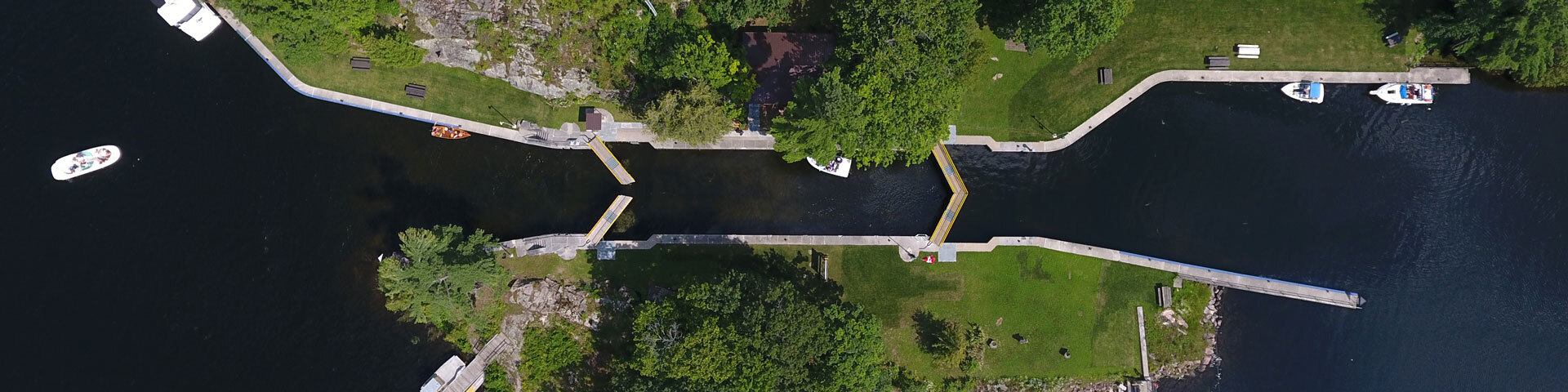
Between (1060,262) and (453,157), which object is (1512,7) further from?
(453,157)

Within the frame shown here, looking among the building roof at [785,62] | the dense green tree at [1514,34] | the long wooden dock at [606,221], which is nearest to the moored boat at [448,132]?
the long wooden dock at [606,221]

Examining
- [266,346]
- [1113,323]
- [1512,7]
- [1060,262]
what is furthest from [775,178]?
[1512,7]

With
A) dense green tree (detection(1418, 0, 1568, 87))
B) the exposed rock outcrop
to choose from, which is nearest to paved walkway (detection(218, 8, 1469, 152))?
the exposed rock outcrop

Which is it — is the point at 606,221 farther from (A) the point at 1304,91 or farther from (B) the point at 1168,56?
(A) the point at 1304,91

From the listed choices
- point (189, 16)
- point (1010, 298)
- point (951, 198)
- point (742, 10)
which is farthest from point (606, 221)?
point (189, 16)

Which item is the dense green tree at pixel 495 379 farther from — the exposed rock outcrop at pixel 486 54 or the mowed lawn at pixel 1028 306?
the mowed lawn at pixel 1028 306
